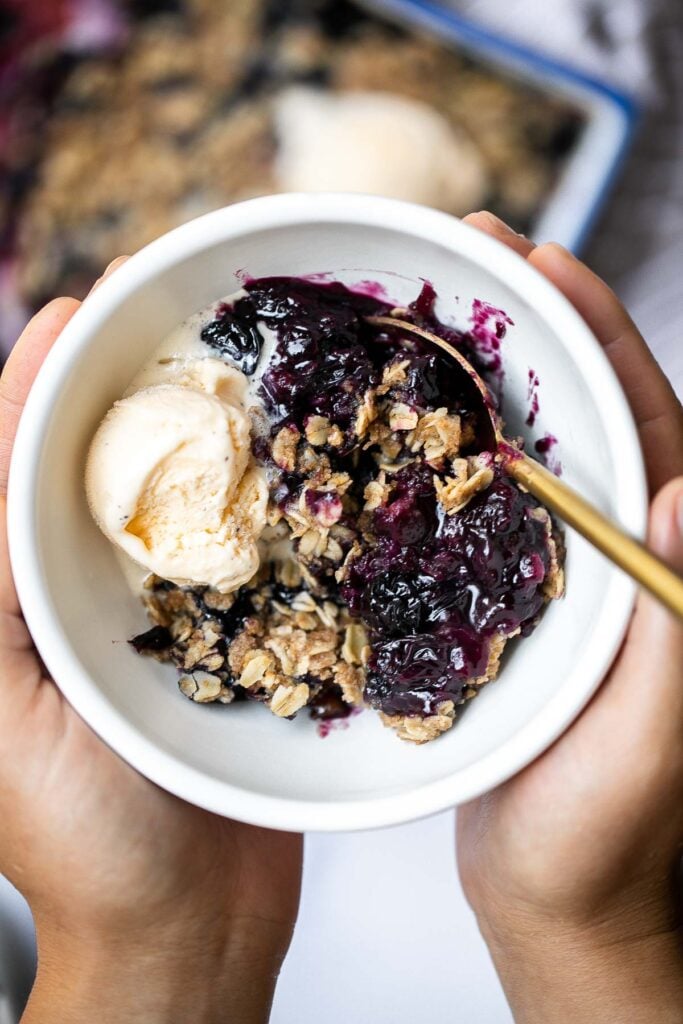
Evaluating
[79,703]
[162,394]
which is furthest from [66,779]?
[162,394]

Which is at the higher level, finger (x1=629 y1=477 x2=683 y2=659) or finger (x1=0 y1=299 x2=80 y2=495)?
finger (x1=629 y1=477 x2=683 y2=659)

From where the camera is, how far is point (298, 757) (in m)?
0.89

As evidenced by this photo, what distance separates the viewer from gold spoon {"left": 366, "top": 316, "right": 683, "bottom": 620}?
2.24 feet

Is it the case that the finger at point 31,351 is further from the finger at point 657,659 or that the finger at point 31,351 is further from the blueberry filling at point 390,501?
the finger at point 657,659

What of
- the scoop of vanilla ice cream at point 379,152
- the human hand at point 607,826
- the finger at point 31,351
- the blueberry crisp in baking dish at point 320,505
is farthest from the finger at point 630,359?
the scoop of vanilla ice cream at point 379,152

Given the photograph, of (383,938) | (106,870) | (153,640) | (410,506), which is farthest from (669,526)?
(383,938)

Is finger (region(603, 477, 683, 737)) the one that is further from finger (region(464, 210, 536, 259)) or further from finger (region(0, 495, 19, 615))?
finger (region(0, 495, 19, 615))

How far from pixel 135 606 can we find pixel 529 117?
1.04 metres

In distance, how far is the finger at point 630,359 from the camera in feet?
2.92

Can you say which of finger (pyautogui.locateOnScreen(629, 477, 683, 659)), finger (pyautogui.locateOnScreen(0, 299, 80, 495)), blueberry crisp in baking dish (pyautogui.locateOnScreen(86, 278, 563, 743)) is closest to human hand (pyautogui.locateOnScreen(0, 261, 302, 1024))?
finger (pyautogui.locateOnScreen(0, 299, 80, 495))

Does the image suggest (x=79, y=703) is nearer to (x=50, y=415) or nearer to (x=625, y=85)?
(x=50, y=415)

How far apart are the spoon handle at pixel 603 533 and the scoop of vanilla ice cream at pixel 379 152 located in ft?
2.64

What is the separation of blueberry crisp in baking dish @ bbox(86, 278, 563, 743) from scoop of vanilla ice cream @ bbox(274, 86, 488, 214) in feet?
2.29

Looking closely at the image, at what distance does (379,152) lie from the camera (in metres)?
1.52
